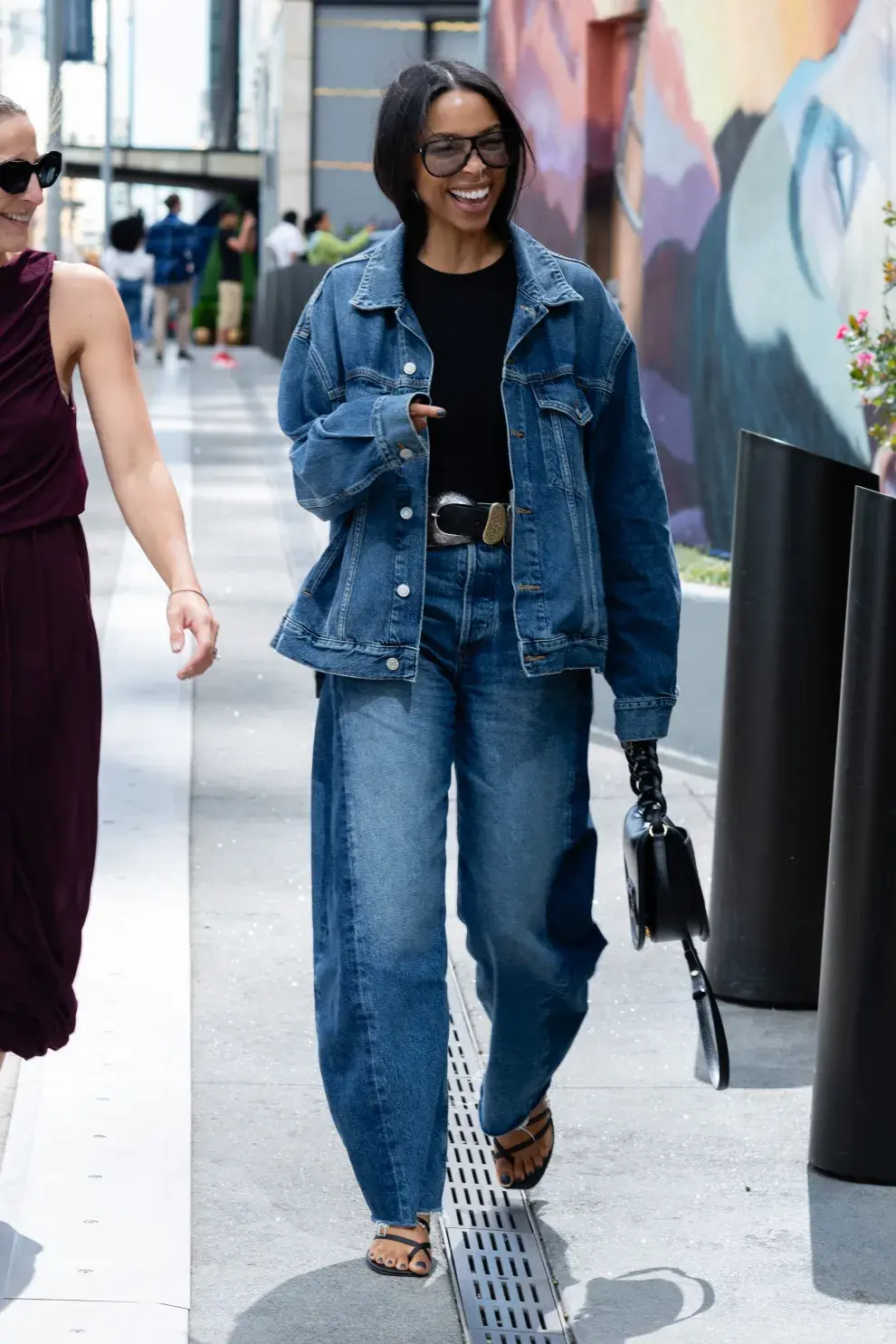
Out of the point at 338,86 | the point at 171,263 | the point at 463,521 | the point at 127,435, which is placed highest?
the point at 338,86

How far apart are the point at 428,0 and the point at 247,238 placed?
4296mm

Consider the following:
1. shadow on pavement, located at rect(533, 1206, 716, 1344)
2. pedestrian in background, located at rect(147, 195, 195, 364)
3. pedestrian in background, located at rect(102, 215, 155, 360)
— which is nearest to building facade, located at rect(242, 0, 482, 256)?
pedestrian in background, located at rect(147, 195, 195, 364)

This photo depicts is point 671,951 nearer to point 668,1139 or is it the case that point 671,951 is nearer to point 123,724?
point 668,1139

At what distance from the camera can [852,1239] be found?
3.98m

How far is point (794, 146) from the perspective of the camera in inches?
352

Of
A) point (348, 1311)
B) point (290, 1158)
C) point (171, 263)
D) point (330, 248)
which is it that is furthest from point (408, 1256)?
point (171, 263)

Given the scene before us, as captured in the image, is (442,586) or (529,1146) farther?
(529,1146)

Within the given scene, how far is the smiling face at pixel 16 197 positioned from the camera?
3520 mm

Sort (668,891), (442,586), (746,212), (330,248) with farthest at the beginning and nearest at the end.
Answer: (330,248) < (746,212) < (668,891) < (442,586)

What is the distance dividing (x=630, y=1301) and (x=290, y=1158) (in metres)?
0.83

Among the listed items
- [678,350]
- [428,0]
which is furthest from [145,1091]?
[428,0]

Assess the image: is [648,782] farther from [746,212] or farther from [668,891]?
[746,212]

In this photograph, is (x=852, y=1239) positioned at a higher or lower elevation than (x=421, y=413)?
lower

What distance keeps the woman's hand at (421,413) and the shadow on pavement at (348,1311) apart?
1388 millimetres
